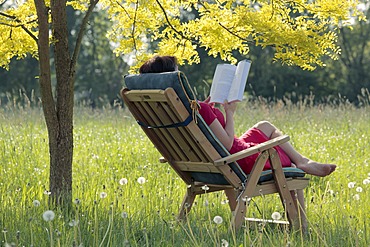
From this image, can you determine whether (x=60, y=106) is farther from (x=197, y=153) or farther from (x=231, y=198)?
(x=231, y=198)

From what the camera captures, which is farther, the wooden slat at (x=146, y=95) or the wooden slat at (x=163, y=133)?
the wooden slat at (x=163, y=133)

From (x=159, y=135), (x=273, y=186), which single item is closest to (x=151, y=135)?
(x=159, y=135)

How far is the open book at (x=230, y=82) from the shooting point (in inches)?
176

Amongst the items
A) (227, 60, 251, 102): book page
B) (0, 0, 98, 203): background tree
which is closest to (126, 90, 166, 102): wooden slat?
(227, 60, 251, 102): book page

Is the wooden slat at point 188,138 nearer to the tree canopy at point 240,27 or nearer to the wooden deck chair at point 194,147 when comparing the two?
the wooden deck chair at point 194,147

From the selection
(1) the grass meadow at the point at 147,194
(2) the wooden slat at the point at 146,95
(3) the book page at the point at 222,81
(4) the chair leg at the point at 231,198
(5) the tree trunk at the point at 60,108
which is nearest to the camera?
(1) the grass meadow at the point at 147,194

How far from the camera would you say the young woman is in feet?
15.2

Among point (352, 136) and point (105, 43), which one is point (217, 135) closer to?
point (352, 136)

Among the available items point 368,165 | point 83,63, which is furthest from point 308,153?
point 83,63

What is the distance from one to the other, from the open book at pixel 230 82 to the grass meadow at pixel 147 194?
740 mm

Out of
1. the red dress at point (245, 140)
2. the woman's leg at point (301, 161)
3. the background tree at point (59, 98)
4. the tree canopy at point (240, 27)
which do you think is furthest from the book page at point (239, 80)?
the background tree at point (59, 98)

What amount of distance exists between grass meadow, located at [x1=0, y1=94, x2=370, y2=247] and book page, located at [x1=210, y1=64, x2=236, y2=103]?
750 millimetres

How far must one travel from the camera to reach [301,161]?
4953 millimetres

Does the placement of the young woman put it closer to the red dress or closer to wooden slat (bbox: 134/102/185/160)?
the red dress
